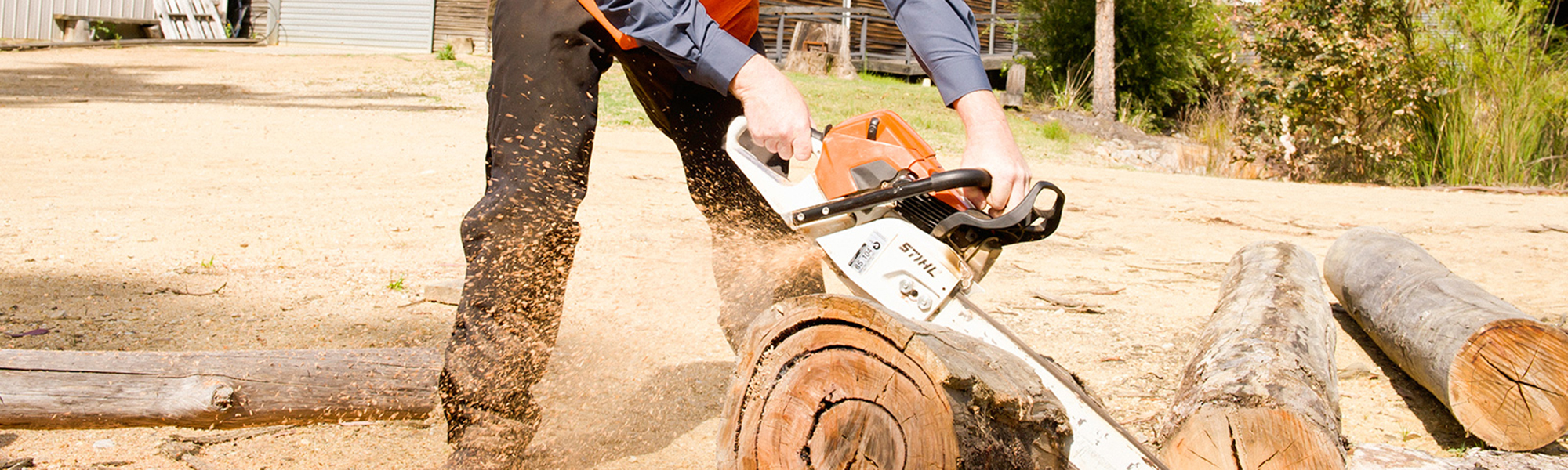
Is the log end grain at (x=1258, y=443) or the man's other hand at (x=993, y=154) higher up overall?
the man's other hand at (x=993, y=154)

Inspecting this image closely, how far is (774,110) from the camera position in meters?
1.77

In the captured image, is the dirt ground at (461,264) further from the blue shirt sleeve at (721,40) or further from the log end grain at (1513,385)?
the blue shirt sleeve at (721,40)

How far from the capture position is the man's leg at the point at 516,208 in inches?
77.2

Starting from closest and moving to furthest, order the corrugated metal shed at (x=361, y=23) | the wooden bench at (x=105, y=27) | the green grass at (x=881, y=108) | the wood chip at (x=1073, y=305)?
the wood chip at (x=1073, y=305) → the green grass at (x=881, y=108) → the wooden bench at (x=105, y=27) → the corrugated metal shed at (x=361, y=23)

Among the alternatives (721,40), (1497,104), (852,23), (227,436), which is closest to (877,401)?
(721,40)

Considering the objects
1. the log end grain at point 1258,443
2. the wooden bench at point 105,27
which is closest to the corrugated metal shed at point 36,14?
the wooden bench at point 105,27

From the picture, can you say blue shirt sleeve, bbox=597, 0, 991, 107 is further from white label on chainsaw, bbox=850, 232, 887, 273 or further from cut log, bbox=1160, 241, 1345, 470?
cut log, bbox=1160, 241, 1345, 470

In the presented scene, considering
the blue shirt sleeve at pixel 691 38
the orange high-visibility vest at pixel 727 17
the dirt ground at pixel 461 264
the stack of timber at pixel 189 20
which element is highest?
the stack of timber at pixel 189 20

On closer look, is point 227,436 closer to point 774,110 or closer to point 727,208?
point 727,208

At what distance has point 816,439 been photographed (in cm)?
145

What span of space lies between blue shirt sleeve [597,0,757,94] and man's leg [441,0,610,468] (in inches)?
7.3

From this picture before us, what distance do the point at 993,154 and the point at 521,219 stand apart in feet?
3.05

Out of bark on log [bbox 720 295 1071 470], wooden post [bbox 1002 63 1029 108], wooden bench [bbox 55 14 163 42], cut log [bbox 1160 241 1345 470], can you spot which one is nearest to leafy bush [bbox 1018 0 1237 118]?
wooden post [bbox 1002 63 1029 108]

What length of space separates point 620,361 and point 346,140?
447 cm
